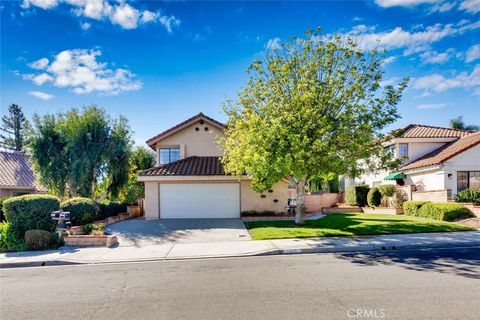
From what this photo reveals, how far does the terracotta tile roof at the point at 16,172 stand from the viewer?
24447mm

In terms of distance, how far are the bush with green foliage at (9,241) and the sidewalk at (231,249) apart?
0.58 m

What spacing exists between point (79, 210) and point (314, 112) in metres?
12.6

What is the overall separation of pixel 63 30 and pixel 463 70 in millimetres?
19971

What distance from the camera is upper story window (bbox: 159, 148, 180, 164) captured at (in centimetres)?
2217

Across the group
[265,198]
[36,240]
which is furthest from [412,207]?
[36,240]

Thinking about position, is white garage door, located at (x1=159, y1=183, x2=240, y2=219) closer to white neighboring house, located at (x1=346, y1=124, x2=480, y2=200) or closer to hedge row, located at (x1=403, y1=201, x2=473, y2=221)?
white neighboring house, located at (x1=346, y1=124, x2=480, y2=200)

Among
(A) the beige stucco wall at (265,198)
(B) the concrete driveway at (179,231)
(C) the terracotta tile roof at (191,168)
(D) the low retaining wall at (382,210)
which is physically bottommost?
(B) the concrete driveway at (179,231)

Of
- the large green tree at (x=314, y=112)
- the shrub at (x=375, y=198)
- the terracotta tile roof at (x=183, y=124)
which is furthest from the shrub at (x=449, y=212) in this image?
the terracotta tile roof at (x=183, y=124)

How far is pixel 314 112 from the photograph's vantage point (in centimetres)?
1230

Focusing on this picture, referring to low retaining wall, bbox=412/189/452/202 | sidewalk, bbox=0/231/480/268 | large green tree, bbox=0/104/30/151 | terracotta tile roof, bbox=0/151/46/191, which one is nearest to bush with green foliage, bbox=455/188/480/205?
low retaining wall, bbox=412/189/452/202

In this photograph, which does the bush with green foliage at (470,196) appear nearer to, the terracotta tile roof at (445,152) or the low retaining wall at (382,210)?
the low retaining wall at (382,210)

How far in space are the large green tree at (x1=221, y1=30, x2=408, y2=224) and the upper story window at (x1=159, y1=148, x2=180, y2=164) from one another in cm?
882

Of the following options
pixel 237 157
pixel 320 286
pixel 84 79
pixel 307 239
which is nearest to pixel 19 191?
pixel 84 79

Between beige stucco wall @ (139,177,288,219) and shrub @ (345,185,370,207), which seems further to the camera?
shrub @ (345,185,370,207)
